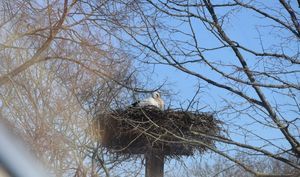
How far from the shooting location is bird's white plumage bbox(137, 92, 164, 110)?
27.6 feet

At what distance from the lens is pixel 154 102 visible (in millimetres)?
8492

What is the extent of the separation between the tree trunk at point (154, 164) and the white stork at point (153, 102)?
0.76 metres

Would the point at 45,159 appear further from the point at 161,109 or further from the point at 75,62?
the point at 161,109

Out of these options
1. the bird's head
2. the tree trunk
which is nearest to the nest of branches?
the tree trunk

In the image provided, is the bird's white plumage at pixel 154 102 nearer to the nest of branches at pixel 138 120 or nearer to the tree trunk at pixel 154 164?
the nest of branches at pixel 138 120

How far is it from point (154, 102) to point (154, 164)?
96cm

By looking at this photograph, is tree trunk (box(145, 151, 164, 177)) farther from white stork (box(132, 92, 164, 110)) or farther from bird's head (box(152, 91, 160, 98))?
bird's head (box(152, 91, 160, 98))

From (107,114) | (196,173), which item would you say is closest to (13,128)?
(107,114)

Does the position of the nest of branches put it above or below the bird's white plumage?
below

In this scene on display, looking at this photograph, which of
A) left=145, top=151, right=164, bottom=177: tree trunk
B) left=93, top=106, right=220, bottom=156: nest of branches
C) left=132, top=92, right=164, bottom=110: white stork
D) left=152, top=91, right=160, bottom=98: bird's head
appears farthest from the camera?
left=152, top=91, right=160, bottom=98: bird's head

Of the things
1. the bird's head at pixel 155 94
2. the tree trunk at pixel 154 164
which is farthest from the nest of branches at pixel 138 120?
the bird's head at pixel 155 94

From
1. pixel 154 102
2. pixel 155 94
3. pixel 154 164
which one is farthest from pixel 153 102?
pixel 154 164

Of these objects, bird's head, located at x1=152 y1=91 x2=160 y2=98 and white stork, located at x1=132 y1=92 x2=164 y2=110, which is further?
bird's head, located at x1=152 y1=91 x2=160 y2=98

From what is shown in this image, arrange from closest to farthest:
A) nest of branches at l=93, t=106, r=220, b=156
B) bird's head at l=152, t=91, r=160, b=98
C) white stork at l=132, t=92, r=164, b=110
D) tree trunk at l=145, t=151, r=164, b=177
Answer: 1. nest of branches at l=93, t=106, r=220, b=156
2. tree trunk at l=145, t=151, r=164, b=177
3. white stork at l=132, t=92, r=164, b=110
4. bird's head at l=152, t=91, r=160, b=98
